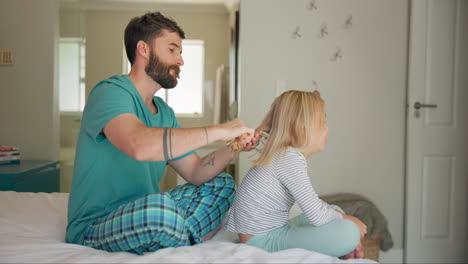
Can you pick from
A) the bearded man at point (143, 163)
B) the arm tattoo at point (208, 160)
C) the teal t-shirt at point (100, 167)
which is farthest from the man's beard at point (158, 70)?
the arm tattoo at point (208, 160)

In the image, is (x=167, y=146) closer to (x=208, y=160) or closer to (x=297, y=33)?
(x=208, y=160)

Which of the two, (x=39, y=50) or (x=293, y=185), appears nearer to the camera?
(x=293, y=185)

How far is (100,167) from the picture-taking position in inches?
57.9

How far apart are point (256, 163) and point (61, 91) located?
2.38 m

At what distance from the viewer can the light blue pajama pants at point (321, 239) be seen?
135 centimetres

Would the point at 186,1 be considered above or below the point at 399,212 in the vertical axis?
above

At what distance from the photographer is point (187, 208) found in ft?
5.00

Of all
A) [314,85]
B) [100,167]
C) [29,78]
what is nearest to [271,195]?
[100,167]

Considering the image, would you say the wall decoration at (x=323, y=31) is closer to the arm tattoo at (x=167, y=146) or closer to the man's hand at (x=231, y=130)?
the man's hand at (x=231, y=130)

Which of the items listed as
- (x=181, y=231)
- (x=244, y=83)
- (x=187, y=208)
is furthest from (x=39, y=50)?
(x=181, y=231)

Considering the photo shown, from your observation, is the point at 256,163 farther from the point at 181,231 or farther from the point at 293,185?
the point at 181,231

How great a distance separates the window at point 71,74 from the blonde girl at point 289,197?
2310mm

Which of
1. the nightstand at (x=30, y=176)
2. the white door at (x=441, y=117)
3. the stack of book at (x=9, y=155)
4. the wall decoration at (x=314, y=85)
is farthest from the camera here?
the wall decoration at (x=314, y=85)

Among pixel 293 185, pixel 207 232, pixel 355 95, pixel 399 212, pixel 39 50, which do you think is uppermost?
pixel 39 50
